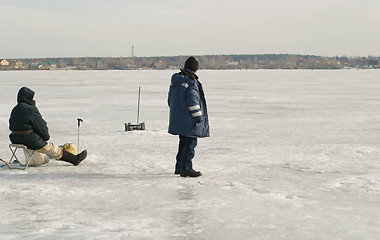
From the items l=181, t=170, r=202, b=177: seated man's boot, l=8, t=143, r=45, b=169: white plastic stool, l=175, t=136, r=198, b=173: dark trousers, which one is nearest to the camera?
l=175, t=136, r=198, b=173: dark trousers

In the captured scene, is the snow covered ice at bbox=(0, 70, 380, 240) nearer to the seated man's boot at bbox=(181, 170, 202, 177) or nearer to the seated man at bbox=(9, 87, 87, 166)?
the seated man's boot at bbox=(181, 170, 202, 177)

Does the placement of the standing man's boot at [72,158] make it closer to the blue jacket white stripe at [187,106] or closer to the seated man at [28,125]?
the seated man at [28,125]

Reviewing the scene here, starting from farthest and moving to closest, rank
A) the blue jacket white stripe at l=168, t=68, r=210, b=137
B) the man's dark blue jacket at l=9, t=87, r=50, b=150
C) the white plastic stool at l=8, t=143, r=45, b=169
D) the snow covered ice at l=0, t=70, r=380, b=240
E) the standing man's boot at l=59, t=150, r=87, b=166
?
the standing man's boot at l=59, t=150, r=87, b=166 → the white plastic stool at l=8, t=143, r=45, b=169 → the man's dark blue jacket at l=9, t=87, r=50, b=150 → the blue jacket white stripe at l=168, t=68, r=210, b=137 → the snow covered ice at l=0, t=70, r=380, b=240

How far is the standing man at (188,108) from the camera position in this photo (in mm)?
6473

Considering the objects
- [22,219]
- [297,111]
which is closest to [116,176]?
[22,219]

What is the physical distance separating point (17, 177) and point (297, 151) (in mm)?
5088

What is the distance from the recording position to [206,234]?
14.6 feet

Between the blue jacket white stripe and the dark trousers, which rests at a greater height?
the blue jacket white stripe

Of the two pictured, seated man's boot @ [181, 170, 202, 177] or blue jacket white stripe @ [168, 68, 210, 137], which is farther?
seated man's boot @ [181, 170, 202, 177]

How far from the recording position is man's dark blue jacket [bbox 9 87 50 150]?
699 cm

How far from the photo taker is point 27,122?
23.1 ft

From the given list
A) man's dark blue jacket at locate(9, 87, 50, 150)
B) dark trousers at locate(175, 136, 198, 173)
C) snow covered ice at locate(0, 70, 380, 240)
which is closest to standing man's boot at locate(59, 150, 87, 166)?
snow covered ice at locate(0, 70, 380, 240)

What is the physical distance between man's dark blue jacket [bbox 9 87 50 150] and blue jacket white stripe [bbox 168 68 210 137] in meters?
2.07

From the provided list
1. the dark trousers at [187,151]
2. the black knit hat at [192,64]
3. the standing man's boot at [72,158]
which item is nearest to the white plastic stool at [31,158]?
the standing man's boot at [72,158]
